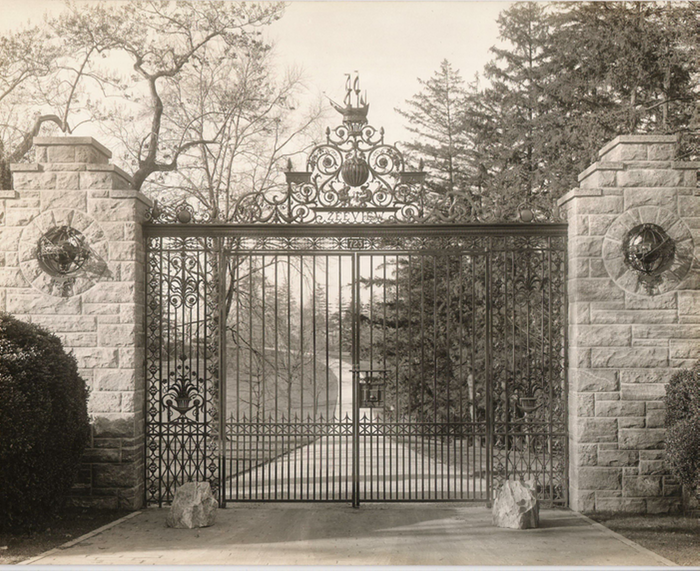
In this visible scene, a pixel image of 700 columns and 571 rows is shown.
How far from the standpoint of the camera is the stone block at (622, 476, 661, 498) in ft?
21.8

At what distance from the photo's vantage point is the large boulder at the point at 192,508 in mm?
6191

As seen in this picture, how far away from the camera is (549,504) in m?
6.96

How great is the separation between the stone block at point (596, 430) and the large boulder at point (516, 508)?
89 cm

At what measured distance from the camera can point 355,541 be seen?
5707 millimetres

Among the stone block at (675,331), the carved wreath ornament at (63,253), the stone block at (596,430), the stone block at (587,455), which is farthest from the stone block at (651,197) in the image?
the carved wreath ornament at (63,253)

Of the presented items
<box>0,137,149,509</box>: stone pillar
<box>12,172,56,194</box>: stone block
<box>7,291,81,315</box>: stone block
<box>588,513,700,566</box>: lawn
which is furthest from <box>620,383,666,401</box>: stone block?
<box>12,172,56,194</box>: stone block

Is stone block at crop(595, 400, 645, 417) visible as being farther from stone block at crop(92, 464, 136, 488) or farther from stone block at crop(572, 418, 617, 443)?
stone block at crop(92, 464, 136, 488)

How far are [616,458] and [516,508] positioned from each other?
133 centimetres

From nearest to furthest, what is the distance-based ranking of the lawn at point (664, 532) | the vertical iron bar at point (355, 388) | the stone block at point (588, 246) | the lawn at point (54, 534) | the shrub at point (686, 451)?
the lawn at point (54, 534), the lawn at point (664, 532), the shrub at point (686, 451), the stone block at point (588, 246), the vertical iron bar at point (355, 388)

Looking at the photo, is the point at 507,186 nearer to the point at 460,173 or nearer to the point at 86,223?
the point at 460,173

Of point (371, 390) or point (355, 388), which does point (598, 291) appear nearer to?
point (371, 390)

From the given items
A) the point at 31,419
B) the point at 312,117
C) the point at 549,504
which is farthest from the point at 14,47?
the point at 549,504

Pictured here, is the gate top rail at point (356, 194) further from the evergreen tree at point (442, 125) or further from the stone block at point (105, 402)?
the evergreen tree at point (442, 125)

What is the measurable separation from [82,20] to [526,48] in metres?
11.1
